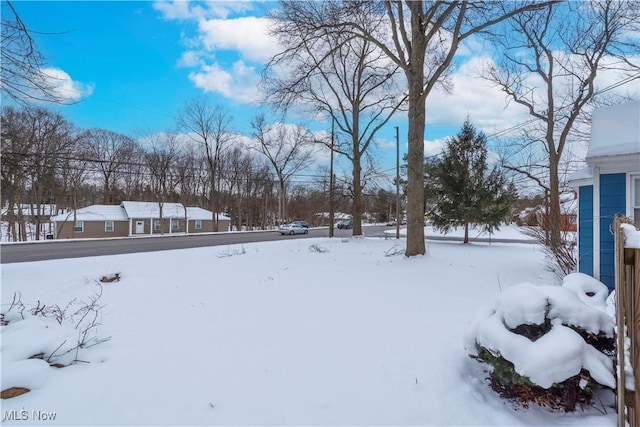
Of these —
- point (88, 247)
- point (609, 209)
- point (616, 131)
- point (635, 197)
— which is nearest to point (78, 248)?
point (88, 247)

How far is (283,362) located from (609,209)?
632 centimetres

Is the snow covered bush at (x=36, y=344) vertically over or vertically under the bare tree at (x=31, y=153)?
under

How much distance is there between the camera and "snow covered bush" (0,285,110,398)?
2.82m

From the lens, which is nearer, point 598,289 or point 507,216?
point 598,289

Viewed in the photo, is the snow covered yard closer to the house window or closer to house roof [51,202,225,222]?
the house window

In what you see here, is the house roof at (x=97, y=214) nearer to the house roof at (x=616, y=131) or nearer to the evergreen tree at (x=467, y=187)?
the evergreen tree at (x=467, y=187)

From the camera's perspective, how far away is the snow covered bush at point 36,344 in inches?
111

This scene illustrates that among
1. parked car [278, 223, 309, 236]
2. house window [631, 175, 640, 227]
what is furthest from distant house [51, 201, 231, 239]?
house window [631, 175, 640, 227]

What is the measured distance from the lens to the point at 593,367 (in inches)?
90.9

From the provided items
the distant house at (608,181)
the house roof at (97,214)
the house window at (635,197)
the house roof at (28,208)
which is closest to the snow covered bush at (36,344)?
the distant house at (608,181)

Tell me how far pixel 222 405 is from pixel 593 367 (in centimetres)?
266

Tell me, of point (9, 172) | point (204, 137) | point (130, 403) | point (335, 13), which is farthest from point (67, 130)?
point (130, 403)

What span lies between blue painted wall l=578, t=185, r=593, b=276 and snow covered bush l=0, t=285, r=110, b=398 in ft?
26.4

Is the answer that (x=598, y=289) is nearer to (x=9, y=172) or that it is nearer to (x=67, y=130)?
(x=9, y=172)
